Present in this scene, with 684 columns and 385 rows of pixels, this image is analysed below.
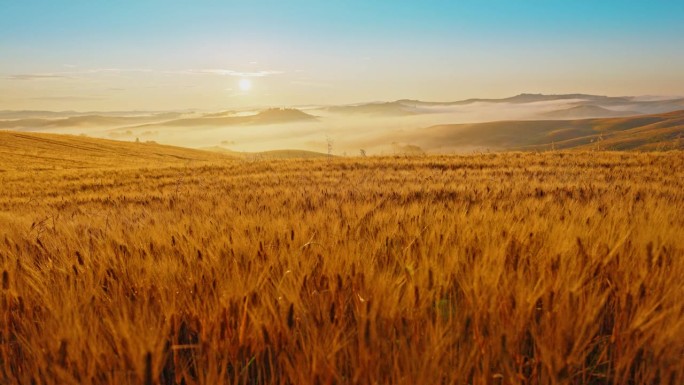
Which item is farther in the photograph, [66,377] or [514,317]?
[514,317]

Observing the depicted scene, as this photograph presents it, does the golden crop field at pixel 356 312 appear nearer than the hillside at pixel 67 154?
Yes

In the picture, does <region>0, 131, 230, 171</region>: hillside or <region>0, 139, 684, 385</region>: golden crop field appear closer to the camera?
<region>0, 139, 684, 385</region>: golden crop field

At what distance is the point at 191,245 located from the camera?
2178 millimetres

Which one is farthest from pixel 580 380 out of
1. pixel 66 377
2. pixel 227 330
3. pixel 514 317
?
pixel 66 377

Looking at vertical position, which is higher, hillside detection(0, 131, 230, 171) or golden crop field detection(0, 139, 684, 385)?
golden crop field detection(0, 139, 684, 385)

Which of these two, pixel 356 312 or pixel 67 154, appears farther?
pixel 67 154

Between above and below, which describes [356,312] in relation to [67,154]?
above

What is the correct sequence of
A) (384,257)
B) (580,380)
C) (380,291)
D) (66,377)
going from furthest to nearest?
(384,257)
(380,291)
(580,380)
(66,377)

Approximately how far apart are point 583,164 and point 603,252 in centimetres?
1166

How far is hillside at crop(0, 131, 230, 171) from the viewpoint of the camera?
29.6m

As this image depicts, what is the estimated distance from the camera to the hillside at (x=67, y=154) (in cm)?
2958

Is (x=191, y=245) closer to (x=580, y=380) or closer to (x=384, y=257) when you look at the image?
(x=384, y=257)

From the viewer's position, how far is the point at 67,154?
36.9m

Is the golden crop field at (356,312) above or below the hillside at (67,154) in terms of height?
above
